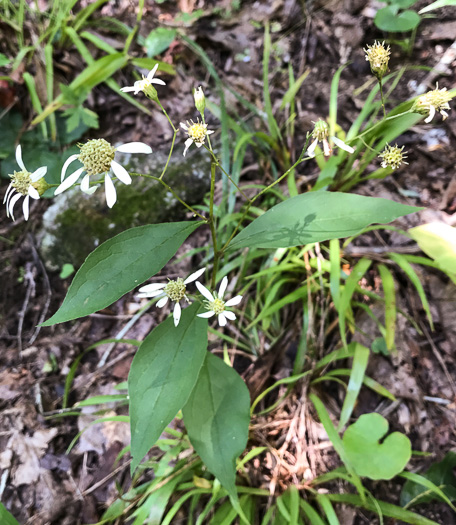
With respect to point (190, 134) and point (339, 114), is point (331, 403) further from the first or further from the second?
point (339, 114)

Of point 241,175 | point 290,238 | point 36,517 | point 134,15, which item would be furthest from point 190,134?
point 134,15

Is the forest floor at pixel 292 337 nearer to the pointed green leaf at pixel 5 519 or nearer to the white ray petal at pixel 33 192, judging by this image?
the pointed green leaf at pixel 5 519

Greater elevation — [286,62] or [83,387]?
[286,62]

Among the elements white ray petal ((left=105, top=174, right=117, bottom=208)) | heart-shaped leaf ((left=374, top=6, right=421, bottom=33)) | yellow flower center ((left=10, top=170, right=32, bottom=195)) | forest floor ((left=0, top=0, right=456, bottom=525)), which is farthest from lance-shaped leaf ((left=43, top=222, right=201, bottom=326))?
heart-shaped leaf ((left=374, top=6, right=421, bottom=33))

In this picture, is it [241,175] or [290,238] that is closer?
[290,238]

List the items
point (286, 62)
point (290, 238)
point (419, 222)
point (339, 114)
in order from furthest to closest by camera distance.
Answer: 1. point (286, 62)
2. point (339, 114)
3. point (419, 222)
4. point (290, 238)

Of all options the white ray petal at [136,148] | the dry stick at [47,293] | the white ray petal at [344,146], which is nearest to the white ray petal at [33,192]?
the white ray petal at [136,148]

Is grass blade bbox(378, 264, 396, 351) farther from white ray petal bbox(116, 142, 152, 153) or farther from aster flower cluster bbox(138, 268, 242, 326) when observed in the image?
white ray petal bbox(116, 142, 152, 153)

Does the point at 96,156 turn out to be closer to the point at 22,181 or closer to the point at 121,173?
the point at 121,173
